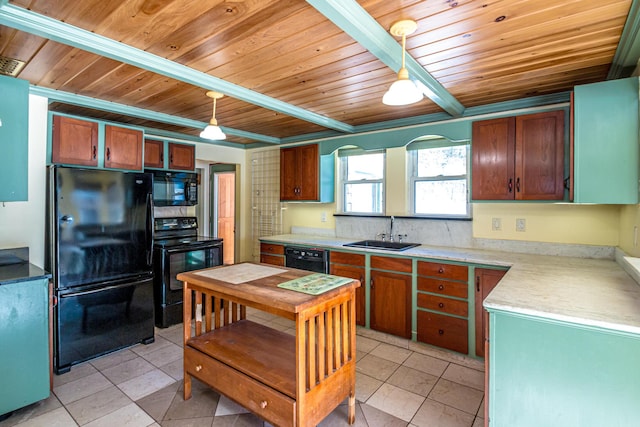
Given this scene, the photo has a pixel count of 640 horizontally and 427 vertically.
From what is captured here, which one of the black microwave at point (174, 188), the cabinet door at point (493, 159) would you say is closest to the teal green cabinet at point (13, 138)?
the black microwave at point (174, 188)

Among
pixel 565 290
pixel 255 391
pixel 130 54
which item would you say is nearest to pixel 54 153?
pixel 130 54

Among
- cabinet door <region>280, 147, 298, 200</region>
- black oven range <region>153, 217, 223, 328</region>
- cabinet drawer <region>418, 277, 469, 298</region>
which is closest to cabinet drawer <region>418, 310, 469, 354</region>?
cabinet drawer <region>418, 277, 469, 298</region>

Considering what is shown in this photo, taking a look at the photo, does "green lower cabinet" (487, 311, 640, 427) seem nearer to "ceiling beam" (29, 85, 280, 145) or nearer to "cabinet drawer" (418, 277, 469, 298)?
"cabinet drawer" (418, 277, 469, 298)

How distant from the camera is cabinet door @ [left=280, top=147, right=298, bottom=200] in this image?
14.2 ft

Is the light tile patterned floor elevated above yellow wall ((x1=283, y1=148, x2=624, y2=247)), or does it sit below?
below

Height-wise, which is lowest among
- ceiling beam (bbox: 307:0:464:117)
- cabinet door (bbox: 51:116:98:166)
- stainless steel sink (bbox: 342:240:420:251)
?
stainless steel sink (bbox: 342:240:420:251)

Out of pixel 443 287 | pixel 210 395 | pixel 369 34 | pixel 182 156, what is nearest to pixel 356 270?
pixel 443 287

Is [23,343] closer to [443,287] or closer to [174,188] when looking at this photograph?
[174,188]

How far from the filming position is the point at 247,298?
5.90 feet

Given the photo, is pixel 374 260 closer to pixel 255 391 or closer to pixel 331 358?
pixel 331 358

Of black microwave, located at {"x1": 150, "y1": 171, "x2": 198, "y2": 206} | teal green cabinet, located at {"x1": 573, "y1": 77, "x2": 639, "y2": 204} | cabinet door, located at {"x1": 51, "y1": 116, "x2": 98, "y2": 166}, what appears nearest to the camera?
teal green cabinet, located at {"x1": 573, "y1": 77, "x2": 639, "y2": 204}

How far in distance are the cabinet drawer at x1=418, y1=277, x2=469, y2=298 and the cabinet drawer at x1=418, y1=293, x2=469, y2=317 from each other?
0.17 ft

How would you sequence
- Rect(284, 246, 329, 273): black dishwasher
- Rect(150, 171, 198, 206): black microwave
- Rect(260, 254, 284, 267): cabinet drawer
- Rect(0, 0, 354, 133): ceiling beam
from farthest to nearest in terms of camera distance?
Rect(260, 254, 284, 267): cabinet drawer → Rect(150, 171, 198, 206): black microwave → Rect(284, 246, 329, 273): black dishwasher → Rect(0, 0, 354, 133): ceiling beam

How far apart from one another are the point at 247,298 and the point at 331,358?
0.59 m
